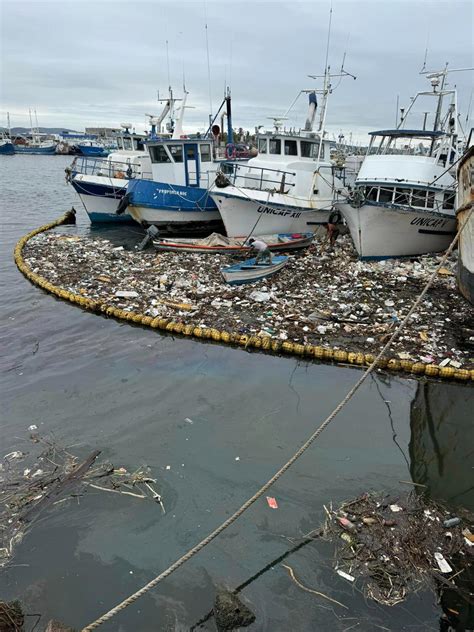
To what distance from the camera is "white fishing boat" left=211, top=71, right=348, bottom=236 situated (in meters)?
13.4

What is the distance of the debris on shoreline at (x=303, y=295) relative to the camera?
7922 millimetres

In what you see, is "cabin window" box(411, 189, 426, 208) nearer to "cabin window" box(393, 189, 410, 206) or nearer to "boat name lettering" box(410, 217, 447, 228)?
"cabin window" box(393, 189, 410, 206)

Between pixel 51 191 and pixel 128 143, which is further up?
pixel 128 143

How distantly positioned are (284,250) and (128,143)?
39.8 feet

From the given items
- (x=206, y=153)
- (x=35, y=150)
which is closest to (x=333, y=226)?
(x=206, y=153)

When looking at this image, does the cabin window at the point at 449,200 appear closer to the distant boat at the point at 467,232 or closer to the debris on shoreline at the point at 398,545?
the distant boat at the point at 467,232

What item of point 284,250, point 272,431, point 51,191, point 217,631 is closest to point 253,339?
point 272,431

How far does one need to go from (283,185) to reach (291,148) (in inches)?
61.8

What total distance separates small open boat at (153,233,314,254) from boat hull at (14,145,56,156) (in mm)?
80657

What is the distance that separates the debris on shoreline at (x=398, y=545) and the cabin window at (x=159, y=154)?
1466 centimetres

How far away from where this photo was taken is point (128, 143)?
2091 centimetres

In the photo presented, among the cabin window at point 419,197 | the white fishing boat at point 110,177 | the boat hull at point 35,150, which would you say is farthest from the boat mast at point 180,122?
the boat hull at point 35,150

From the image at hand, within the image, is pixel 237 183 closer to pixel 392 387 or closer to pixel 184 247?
pixel 184 247

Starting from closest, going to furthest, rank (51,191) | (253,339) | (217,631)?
1. (217,631)
2. (253,339)
3. (51,191)
